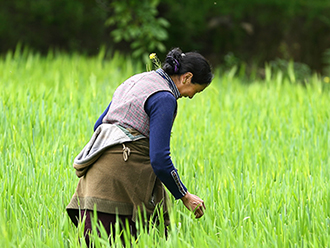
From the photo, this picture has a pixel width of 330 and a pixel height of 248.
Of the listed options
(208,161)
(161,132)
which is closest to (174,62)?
(161,132)

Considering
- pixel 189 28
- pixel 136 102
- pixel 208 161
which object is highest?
pixel 189 28

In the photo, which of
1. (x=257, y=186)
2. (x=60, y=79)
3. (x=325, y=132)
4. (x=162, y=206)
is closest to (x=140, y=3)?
(x=60, y=79)

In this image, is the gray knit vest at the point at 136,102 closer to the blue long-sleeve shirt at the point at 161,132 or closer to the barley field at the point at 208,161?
the blue long-sleeve shirt at the point at 161,132

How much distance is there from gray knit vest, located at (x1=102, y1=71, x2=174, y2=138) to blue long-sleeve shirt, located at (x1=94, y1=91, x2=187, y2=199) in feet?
0.13

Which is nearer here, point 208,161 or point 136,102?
point 136,102

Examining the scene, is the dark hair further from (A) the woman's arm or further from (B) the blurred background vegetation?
(B) the blurred background vegetation

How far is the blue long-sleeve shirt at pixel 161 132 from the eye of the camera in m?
1.91

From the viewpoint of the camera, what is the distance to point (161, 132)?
1.91 m

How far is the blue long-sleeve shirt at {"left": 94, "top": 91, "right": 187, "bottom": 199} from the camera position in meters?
1.91

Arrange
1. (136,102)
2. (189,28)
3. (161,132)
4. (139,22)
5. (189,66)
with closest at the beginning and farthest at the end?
1. (161,132)
2. (136,102)
3. (189,66)
4. (139,22)
5. (189,28)

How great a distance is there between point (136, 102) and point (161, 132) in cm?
22

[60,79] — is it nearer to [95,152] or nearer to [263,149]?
[263,149]

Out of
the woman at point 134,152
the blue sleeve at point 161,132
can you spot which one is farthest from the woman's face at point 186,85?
the blue sleeve at point 161,132

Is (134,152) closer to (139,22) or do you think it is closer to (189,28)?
(139,22)
